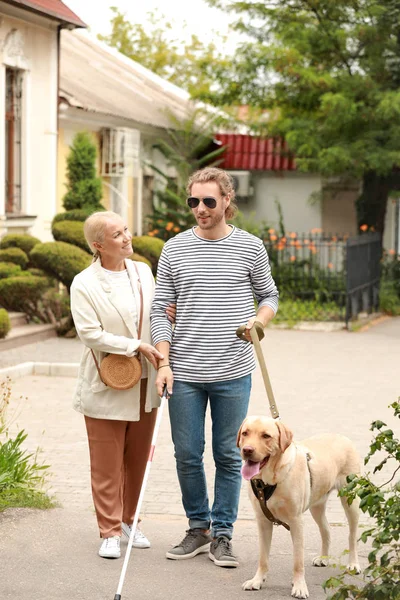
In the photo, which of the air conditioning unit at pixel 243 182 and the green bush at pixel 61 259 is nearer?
the green bush at pixel 61 259

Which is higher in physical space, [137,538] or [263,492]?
[263,492]

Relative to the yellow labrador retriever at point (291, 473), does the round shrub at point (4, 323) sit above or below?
below

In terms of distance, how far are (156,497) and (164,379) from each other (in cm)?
209

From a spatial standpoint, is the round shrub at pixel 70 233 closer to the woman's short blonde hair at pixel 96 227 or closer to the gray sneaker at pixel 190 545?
the woman's short blonde hair at pixel 96 227

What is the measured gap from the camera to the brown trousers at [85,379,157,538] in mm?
5828

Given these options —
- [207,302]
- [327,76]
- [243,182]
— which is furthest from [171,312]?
[243,182]

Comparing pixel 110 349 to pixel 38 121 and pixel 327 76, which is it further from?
pixel 327 76

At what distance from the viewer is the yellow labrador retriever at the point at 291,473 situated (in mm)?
5074

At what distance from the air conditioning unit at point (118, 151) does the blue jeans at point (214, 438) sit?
17083 mm

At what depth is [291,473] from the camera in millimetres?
5203

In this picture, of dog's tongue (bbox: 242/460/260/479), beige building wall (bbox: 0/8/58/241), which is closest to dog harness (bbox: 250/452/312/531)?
dog's tongue (bbox: 242/460/260/479)

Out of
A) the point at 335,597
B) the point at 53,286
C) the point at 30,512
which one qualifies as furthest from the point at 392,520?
the point at 53,286

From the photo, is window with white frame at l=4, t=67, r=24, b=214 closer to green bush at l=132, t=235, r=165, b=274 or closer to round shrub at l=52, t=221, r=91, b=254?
round shrub at l=52, t=221, r=91, b=254

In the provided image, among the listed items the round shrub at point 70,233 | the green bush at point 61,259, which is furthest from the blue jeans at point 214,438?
the round shrub at point 70,233
